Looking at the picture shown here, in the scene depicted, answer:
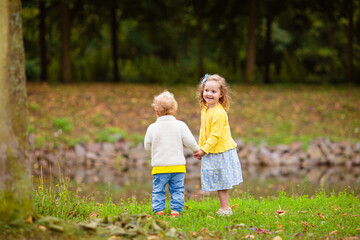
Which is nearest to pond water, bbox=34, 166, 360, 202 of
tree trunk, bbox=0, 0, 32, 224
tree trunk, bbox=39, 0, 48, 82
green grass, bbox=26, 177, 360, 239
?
green grass, bbox=26, 177, 360, 239

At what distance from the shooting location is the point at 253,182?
9.91 m

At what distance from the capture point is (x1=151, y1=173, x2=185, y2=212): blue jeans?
5141mm

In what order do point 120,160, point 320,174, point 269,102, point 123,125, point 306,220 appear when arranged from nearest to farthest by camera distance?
point 306,220 < point 320,174 < point 120,160 < point 123,125 < point 269,102

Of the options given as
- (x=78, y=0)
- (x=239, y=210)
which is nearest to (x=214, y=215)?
(x=239, y=210)

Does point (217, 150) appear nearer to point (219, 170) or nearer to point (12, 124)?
point (219, 170)

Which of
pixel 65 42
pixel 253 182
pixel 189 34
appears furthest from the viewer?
pixel 189 34

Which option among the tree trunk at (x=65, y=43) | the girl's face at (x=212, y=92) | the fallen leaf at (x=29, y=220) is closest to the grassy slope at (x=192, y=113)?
the tree trunk at (x=65, y=43)

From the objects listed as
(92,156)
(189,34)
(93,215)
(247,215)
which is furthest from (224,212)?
(189,34)

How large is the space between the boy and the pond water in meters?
2.22

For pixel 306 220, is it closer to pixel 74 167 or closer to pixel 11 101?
pixel 11 101

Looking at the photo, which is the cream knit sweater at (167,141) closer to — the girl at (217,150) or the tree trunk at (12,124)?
the girl at (217,150)

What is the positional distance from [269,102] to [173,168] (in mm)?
12460

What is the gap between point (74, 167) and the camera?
1236 cm

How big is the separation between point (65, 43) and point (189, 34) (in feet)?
26.8
